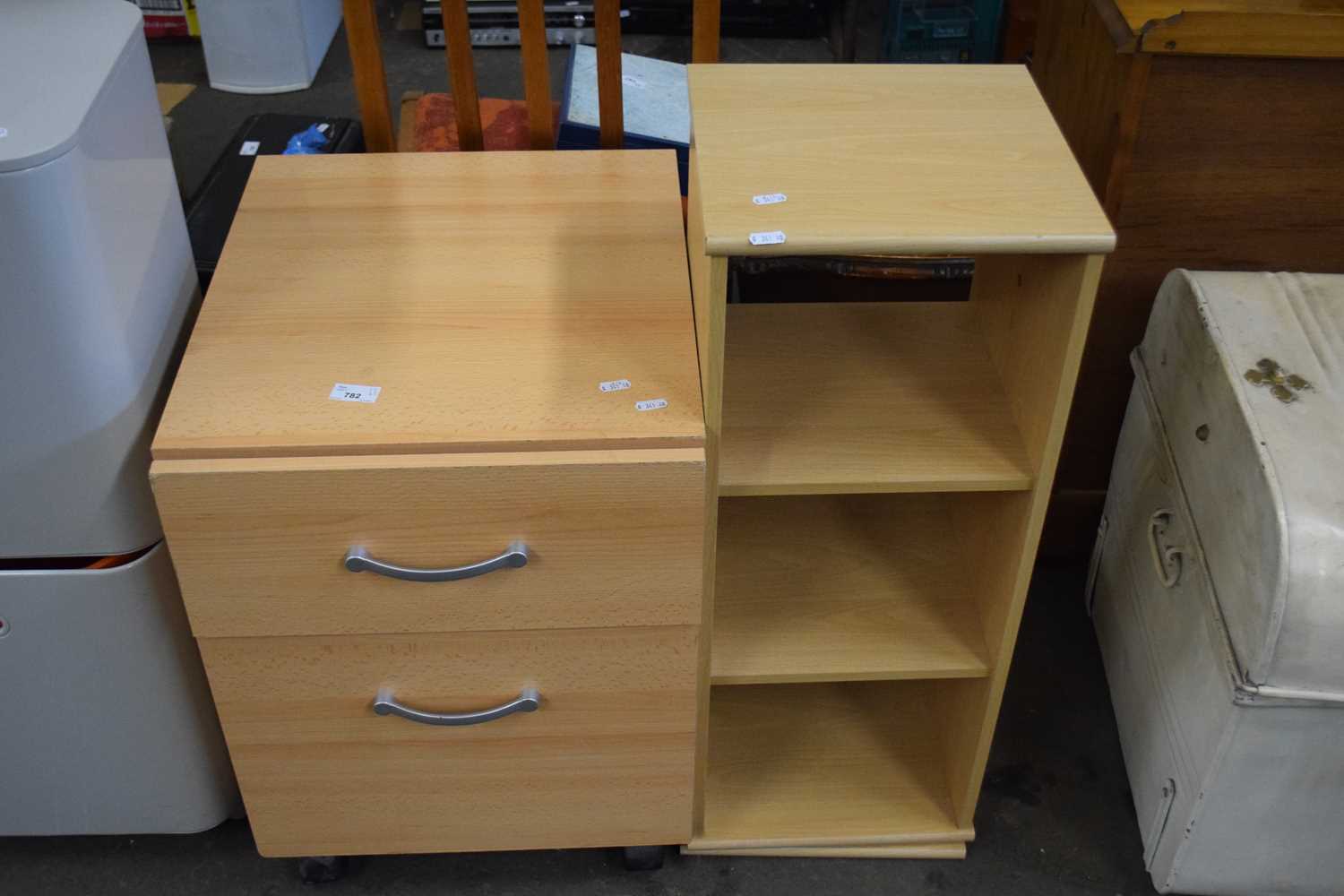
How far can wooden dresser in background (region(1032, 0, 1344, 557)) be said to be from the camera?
135cm

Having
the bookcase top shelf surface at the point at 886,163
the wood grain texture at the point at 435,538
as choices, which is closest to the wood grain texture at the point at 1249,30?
the bookcase top shelf surface at the point at 886,163

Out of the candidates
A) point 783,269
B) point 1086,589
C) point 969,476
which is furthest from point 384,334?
point 1086,589

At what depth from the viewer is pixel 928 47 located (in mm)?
2918

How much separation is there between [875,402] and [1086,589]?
2.16ft

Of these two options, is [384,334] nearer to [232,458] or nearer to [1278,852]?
[232,458]

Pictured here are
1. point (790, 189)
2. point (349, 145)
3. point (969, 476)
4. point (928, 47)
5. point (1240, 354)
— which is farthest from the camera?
point (928, 47)

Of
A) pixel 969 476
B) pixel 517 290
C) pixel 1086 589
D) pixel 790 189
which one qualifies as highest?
pixel 790 189

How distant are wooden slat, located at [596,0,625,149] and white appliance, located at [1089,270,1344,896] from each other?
665mm

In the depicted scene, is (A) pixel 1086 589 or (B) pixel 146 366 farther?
(A) pixel 1086 589

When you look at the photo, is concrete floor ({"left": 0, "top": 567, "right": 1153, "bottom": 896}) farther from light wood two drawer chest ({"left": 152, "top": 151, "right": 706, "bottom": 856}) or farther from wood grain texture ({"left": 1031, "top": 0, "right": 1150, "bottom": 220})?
wood grain texture ({"left": 1031, "top": 0, "right": 1150, "bottom": 220})

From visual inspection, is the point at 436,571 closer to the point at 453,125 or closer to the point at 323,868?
the point at 323,868

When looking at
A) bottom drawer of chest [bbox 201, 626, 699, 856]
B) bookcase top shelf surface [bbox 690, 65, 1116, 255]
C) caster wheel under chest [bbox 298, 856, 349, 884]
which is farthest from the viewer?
caster wheel under chest [bbox 298, 856, 349, 884]

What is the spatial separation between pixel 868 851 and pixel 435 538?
2.24 feet

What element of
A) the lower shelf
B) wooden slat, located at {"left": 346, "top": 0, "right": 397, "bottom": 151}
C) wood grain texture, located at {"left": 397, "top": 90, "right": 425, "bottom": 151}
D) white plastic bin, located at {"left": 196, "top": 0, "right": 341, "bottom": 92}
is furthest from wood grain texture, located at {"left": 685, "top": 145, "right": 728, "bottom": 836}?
white plastic bin, located at {"left": 196, "top": 0, "right": 341, "bottom": 92}
